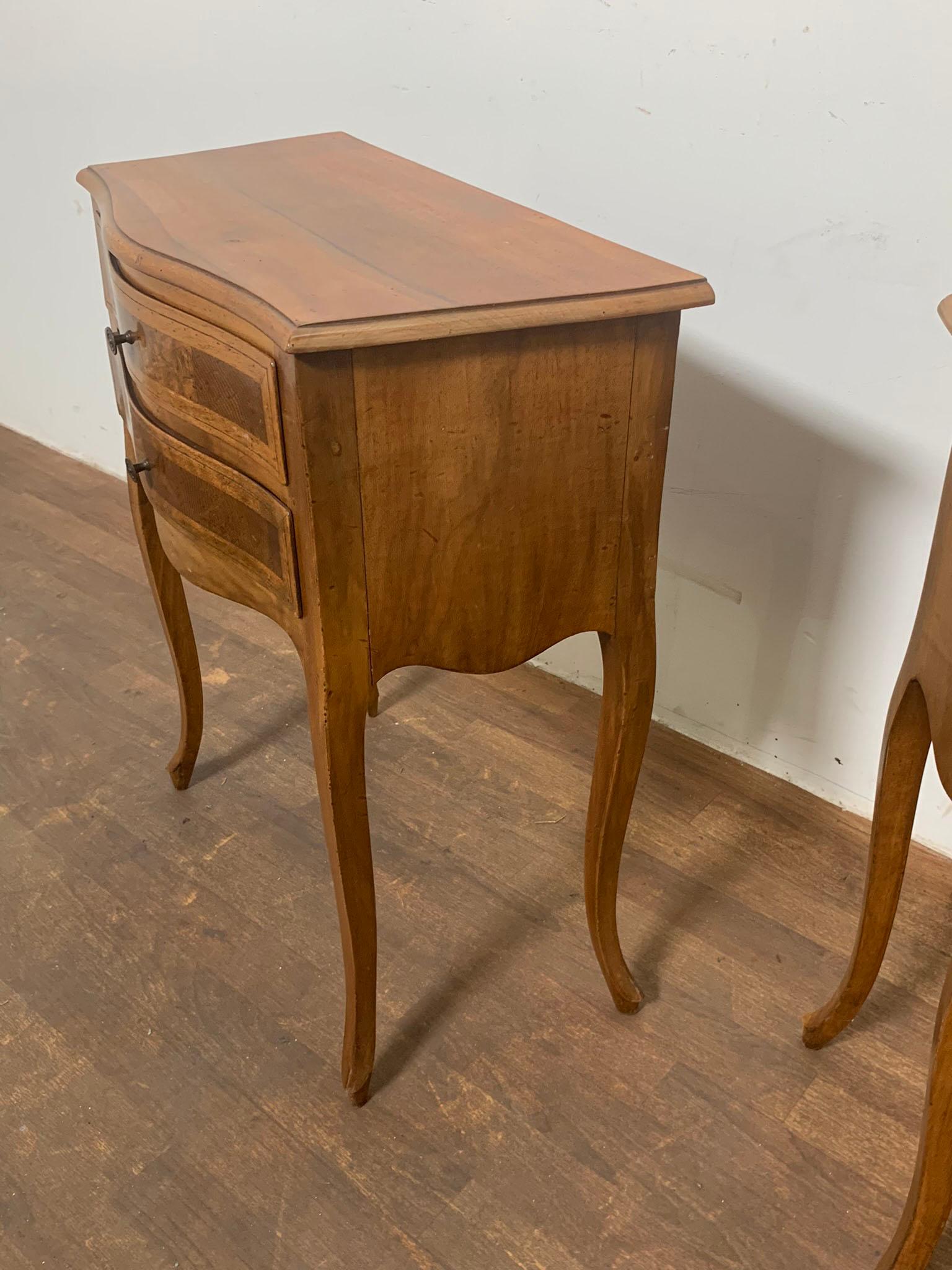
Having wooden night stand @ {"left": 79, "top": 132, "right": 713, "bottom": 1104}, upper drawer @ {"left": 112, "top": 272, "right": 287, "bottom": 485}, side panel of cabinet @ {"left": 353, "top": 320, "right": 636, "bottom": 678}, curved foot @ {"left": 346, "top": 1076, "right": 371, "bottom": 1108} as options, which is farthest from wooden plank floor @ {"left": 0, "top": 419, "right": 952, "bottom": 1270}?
upper drawer @ {"left": 112, "top": 272, "right": 287, "bottom": 485}

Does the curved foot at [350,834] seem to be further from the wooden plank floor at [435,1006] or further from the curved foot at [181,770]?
the curved foot at [181,770]

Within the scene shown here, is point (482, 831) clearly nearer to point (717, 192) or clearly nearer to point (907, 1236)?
point (907, 1236)

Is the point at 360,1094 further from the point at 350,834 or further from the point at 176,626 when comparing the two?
the point at 176,626

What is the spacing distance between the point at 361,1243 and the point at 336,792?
44 centimetres

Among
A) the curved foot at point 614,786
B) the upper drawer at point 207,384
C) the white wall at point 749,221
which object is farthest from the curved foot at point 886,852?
the upper drawer at point 207,384

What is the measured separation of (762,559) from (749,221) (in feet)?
1.44

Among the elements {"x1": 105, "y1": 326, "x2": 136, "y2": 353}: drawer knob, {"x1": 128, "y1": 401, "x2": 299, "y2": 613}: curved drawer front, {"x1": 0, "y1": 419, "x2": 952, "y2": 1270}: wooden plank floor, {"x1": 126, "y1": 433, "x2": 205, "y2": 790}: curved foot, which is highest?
{"x1": 105, "y1": 326, "x2": 136, "y2": 353}: drawer knob

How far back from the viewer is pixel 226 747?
1761 mm

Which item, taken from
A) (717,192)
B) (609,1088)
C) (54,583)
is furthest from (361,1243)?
(54,583)

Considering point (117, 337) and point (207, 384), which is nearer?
point (207, 384)

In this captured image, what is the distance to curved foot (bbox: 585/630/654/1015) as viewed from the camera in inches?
44.8

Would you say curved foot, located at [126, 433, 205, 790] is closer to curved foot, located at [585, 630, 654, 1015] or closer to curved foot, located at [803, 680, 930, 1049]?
curved foot, located at [585, 630, 654, 1015]

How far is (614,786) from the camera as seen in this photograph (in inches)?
47.4

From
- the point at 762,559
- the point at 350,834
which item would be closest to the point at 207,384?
the point at 350,834
